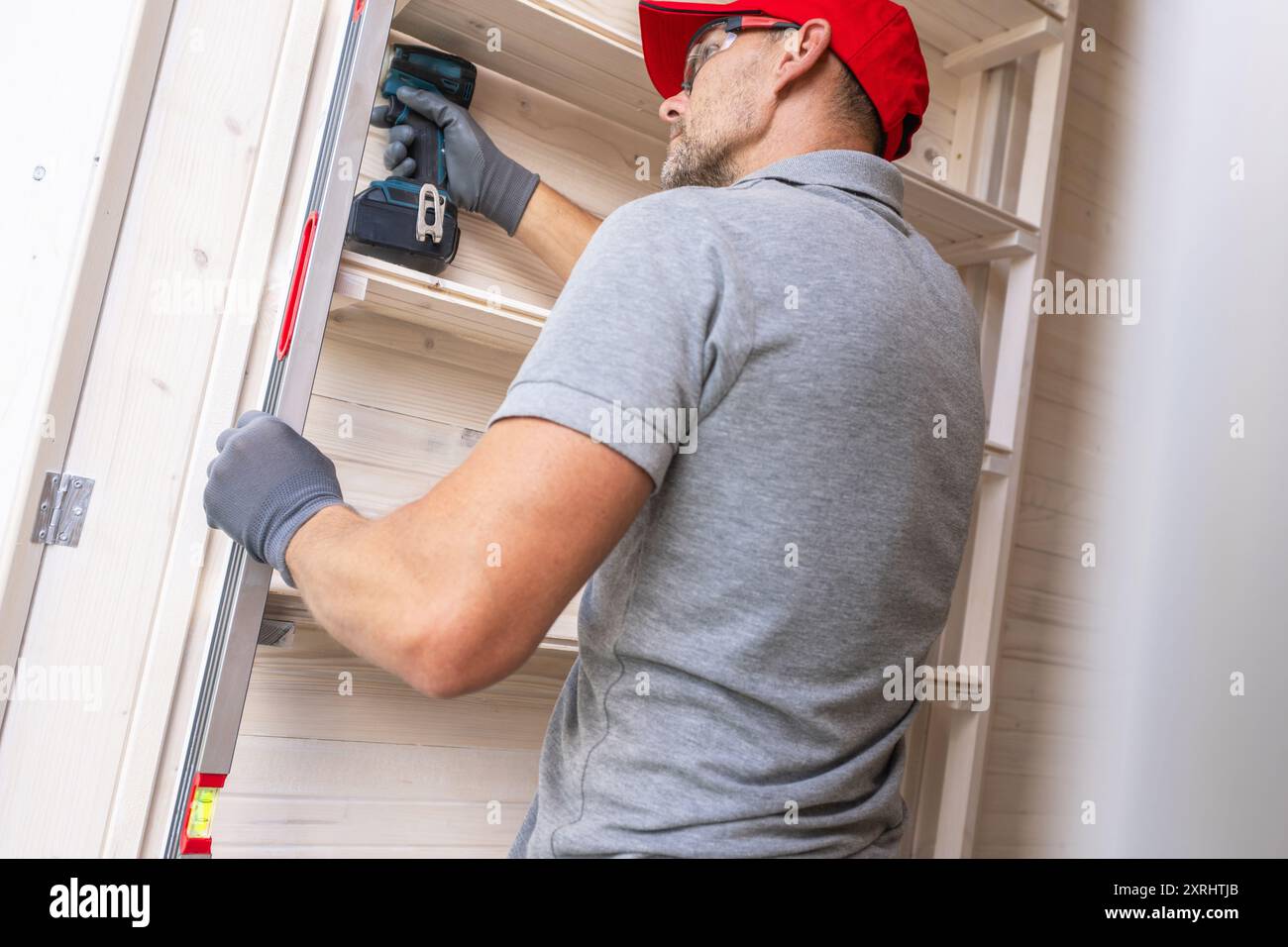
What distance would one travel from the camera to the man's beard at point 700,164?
1.18 m

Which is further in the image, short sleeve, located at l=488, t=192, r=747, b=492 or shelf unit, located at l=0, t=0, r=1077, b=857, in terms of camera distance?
shelf unit, located at l=0, t=0, r=1077, b=857

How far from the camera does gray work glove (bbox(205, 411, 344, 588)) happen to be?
944 millimetres

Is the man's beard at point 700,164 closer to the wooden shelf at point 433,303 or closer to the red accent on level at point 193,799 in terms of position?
the wooden shelf at point 433,303

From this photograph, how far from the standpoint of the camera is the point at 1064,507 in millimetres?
2420

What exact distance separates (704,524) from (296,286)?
634mm

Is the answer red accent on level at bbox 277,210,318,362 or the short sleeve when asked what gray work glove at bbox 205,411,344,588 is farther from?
the short sleeve

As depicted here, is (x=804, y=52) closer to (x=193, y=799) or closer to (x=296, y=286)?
(x=296, y=286)

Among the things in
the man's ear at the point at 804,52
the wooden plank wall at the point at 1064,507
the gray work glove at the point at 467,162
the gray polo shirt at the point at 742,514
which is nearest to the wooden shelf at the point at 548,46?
the gray work glove at the point at 467,162

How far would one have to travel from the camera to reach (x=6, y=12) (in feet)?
4.25

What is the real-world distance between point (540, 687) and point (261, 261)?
0.81m

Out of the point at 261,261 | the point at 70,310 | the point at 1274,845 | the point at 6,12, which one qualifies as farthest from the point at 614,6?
the point at 1274,845

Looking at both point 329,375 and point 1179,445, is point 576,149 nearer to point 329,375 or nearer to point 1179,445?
point 329,375

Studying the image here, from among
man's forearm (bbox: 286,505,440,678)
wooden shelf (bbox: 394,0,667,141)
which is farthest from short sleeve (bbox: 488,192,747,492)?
wooden shelf (bbox: 394,0,667,141)

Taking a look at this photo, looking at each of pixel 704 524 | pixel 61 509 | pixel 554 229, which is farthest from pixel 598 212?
pixel 704 524
